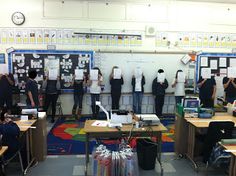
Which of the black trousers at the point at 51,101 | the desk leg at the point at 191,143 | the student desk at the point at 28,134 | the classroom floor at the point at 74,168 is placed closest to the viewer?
the student desk at the point at 28,134

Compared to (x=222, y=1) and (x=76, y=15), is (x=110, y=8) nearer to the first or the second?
(x=76, y=15)

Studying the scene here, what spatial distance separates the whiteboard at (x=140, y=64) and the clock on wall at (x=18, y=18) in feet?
7.73

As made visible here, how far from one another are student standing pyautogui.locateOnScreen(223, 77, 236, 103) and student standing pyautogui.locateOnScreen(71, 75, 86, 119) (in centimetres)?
421

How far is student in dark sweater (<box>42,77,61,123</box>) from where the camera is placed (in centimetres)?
692

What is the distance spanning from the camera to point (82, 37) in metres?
7.33

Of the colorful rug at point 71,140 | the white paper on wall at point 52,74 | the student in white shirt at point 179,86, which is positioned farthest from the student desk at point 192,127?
the white paper on wall at point 52,74

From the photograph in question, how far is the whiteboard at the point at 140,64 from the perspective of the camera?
24.6 ft

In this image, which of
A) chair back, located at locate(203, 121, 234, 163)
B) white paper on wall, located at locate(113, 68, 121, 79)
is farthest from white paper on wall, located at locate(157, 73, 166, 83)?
chair back, located at locate(203, 121, 234, 163)

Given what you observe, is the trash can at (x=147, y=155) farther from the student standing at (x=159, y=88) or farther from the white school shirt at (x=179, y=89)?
the white school shirt at (x=179, y=89)

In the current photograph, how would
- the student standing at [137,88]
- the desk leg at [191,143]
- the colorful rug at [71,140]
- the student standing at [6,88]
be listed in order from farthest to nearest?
the student standing at [137,88]
the student standing at [6,88]
the colorful rug at [71,140]
the desk leg at [191,143]

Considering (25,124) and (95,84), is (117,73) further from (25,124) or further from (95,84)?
(25,124)

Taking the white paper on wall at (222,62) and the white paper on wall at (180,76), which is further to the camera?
the white paper on wall at (222,62)

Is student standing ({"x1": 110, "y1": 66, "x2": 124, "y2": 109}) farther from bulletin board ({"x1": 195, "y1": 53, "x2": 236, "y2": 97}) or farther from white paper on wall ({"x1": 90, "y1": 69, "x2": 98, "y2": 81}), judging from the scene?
bulletin board ({"x1": 195, "y1": 53, "x2": 236, "y2": 97})

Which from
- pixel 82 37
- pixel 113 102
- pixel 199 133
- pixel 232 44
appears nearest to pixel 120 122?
pixel 199 133
